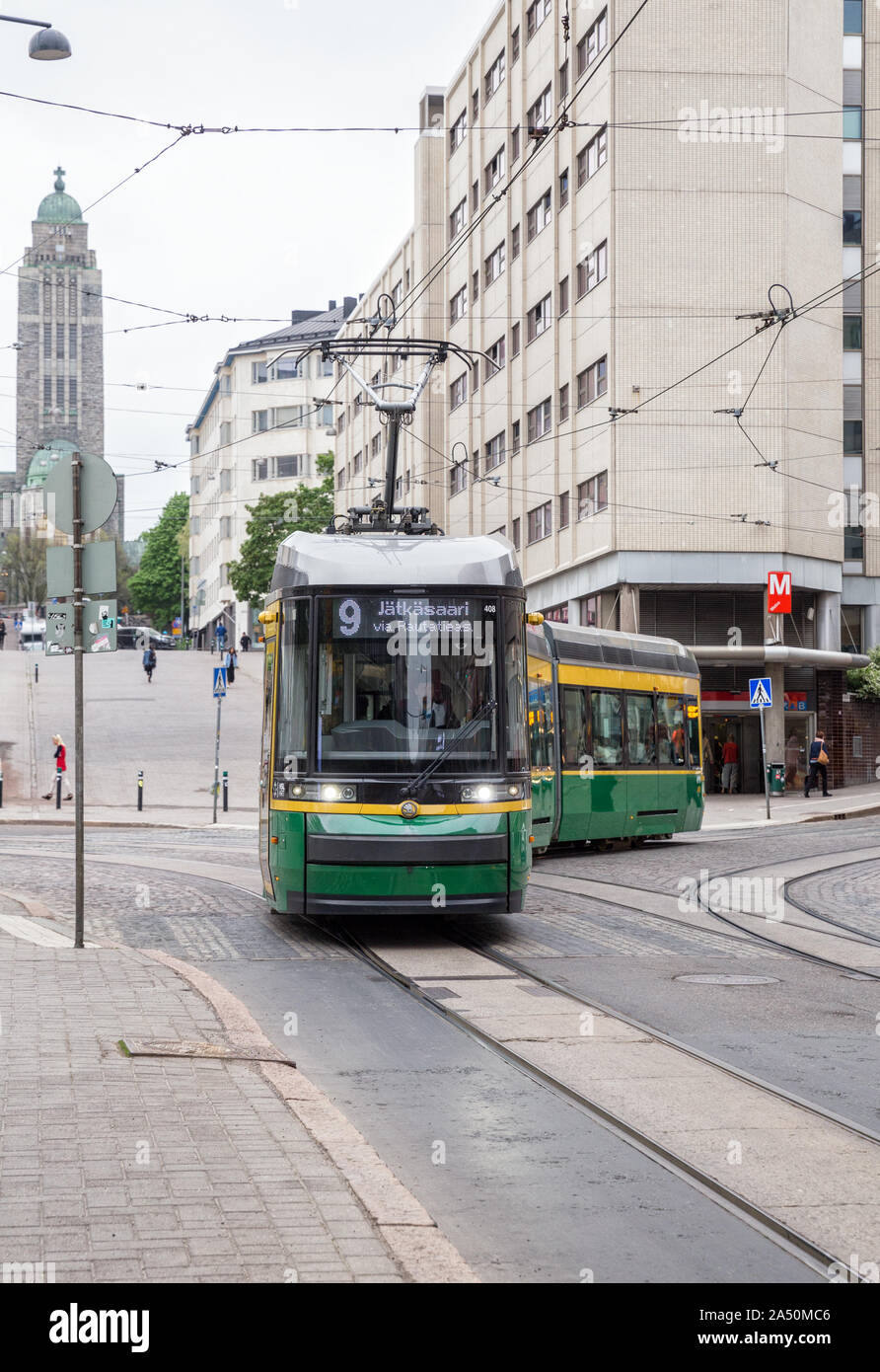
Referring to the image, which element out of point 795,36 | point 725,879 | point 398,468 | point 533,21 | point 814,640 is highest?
point 533,21

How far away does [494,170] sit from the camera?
180ft

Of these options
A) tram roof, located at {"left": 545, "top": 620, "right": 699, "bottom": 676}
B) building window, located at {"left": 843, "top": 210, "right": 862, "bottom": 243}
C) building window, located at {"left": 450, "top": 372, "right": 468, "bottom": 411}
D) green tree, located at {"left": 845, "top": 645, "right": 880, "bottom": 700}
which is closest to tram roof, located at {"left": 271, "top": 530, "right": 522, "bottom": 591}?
tram roof, located at {"left": 545, "top": 620, "right": 699, "bottom": 676}

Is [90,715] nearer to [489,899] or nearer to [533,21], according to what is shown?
[533,21]

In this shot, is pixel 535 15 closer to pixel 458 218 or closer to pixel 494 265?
pixel 494 265

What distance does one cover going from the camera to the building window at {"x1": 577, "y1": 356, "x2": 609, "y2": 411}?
1721 inches

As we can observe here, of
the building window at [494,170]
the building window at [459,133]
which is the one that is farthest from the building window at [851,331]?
the building window at [459,133]

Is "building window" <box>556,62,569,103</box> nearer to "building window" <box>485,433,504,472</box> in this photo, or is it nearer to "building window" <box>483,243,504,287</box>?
"building window" <box>483,243,504,287</box>

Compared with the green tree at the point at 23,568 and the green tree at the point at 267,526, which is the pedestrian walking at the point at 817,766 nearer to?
the green tree at the point at 267,526

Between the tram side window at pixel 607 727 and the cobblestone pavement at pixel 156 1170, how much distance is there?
1405 cm

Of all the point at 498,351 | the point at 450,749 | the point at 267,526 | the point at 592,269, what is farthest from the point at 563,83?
the point at 267,526

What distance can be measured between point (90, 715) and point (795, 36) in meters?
27.7

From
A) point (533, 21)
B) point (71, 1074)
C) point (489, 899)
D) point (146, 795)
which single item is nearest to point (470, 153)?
point (533, 21)

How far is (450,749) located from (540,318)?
129ft
